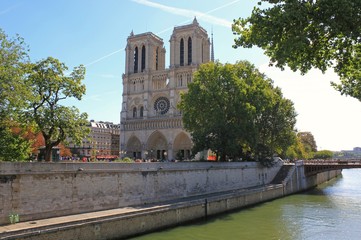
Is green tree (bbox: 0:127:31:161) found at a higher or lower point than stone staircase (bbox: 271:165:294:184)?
higher

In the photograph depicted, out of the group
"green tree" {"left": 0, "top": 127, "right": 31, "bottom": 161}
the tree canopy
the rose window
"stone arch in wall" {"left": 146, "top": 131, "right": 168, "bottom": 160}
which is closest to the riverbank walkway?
"green tree" {"left": 0, "top": 127, "right": 31, "bottom": 161}

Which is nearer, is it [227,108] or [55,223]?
[55,223]

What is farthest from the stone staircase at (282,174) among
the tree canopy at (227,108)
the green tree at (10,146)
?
the green tree at (10,146)

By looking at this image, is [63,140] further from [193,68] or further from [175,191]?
[193,68]

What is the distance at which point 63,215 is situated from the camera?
18.2 m

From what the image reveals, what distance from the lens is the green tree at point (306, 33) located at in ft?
41.4

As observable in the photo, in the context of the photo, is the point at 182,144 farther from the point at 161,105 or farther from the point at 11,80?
the point at 11,80

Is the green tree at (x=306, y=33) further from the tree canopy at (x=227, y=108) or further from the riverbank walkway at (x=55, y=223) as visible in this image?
the tree canopy at (x=227, y=108)

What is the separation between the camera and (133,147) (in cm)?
7450

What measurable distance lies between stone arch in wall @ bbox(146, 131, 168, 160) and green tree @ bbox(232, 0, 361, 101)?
2211 inches

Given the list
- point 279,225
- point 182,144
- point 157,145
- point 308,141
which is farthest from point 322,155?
point 279,225

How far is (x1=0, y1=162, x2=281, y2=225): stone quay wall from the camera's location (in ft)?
54.4

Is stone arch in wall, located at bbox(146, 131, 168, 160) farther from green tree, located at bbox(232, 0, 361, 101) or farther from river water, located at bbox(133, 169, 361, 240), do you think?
green tree, located at bbox(232, 0, 361, 101)

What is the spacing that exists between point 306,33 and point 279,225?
503 inches
